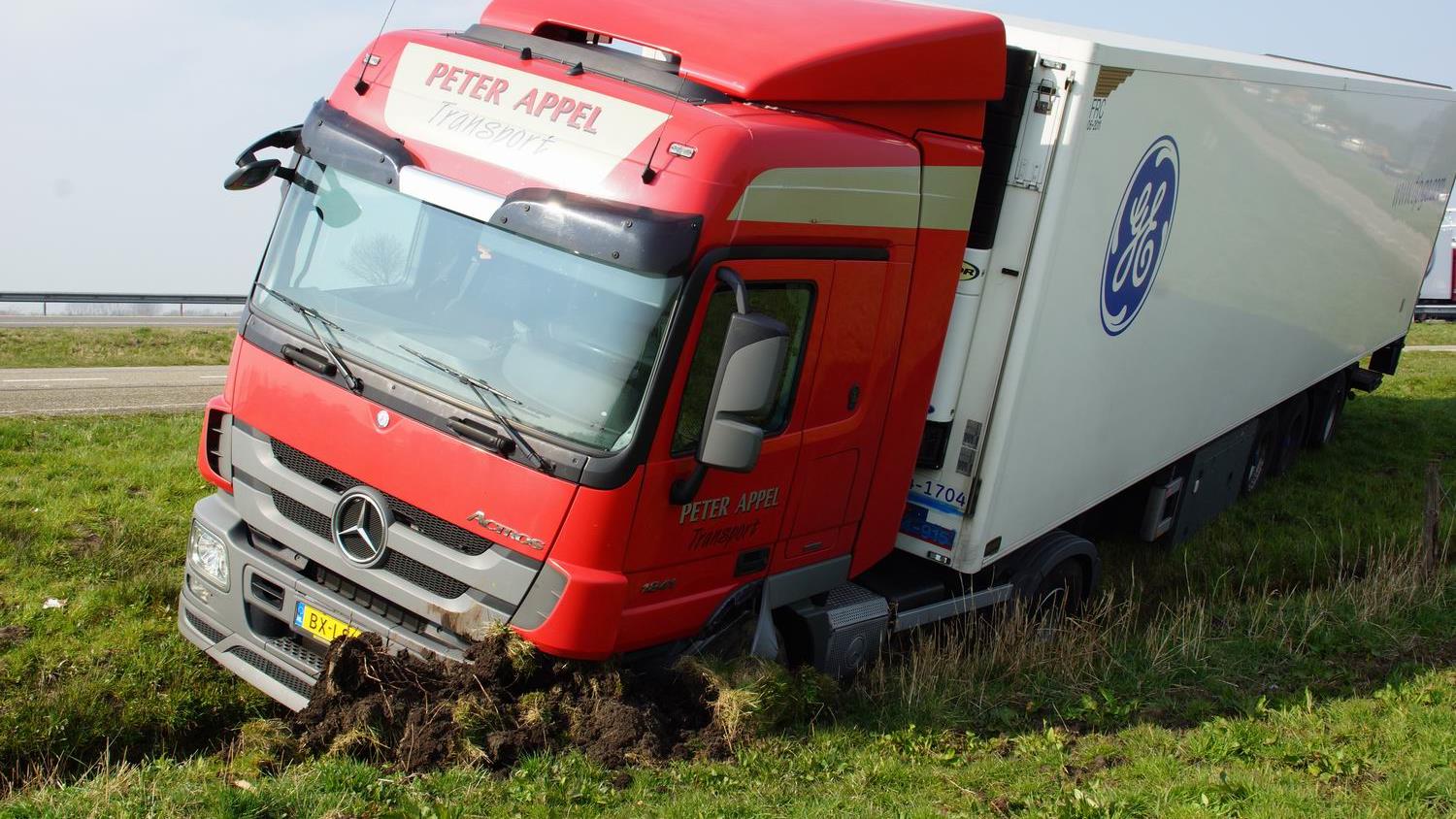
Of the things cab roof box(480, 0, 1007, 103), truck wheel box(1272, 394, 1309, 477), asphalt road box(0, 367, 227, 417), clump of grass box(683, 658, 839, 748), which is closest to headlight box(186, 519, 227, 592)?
clump of grass box(683, 658, 839, 748)

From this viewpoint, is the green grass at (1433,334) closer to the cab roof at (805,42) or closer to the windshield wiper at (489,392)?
the cab roof at (805,42)

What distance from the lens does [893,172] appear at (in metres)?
5.30

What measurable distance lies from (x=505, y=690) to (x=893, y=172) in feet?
8.79

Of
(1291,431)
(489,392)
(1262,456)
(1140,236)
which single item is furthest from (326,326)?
(1291,431)

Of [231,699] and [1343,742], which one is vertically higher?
[1343,742]

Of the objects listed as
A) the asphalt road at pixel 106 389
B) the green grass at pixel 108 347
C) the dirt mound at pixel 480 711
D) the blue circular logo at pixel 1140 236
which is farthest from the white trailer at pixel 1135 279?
the green grass at pixel 108 347

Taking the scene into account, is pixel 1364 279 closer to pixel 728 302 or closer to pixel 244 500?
pixel 728 302

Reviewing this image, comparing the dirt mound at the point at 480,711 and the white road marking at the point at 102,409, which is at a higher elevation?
the dirt mound at the point at 480,711

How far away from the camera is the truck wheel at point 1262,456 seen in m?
11.0

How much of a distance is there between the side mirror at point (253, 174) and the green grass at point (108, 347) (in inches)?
544

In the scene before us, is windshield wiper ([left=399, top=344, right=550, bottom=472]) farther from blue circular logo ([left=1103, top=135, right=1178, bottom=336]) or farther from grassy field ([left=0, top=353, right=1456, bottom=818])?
blue circular logo ([left=1103, top=135, right=1178, bottom=336])

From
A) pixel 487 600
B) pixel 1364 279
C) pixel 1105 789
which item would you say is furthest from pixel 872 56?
pixel 1364 279

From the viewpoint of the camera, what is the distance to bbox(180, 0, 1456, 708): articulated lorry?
4.53m

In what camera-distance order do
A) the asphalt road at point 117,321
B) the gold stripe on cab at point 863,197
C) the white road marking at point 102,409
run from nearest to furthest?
the gold stripe on cab at point 863,197
the white road marking at point 102,409
the asphalt road at point 117,321
